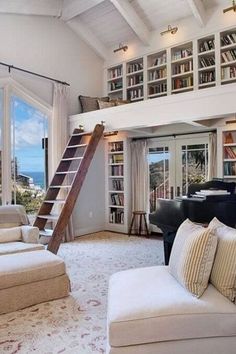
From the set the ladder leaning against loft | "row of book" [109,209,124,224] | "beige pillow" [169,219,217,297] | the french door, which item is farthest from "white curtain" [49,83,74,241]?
"beige pillow" [169,219,217,297]

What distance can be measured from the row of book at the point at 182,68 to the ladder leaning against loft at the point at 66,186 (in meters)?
1.89

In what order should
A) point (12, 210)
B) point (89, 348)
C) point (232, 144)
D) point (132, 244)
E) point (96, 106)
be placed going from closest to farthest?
1. point (89, 348)
2. point (12, 210)
3. point (232, 144)
4. point (132, 244)
5. point (96, 106)

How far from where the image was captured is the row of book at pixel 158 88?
6.24 m

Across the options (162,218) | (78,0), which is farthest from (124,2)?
(162,218)

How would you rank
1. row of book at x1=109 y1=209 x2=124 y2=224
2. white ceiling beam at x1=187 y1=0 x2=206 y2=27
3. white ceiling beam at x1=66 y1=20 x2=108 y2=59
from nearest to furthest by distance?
white ceiling beam at x1=187 y1=0 x2=206 y2=27, white ceiling beam at x1=66 y1=20 x2=108 y2=59, row of book at x1=109 y1=209 x2=124 y2=224

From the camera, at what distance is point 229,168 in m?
5.44

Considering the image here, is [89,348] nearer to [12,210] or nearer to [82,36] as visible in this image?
[12,210]

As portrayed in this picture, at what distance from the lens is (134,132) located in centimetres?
662

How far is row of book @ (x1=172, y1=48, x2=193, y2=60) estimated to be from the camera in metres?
5.86

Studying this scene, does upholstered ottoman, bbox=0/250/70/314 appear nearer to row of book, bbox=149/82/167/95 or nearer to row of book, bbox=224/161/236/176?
row of book, bbox=224/161/236/176

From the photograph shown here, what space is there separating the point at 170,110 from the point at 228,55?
1.65 m

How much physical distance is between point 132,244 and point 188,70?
3374 mm

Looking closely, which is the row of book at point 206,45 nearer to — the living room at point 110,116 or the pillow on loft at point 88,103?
the living room at point 110,116

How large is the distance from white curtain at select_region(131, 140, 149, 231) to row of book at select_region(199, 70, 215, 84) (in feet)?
5.60
